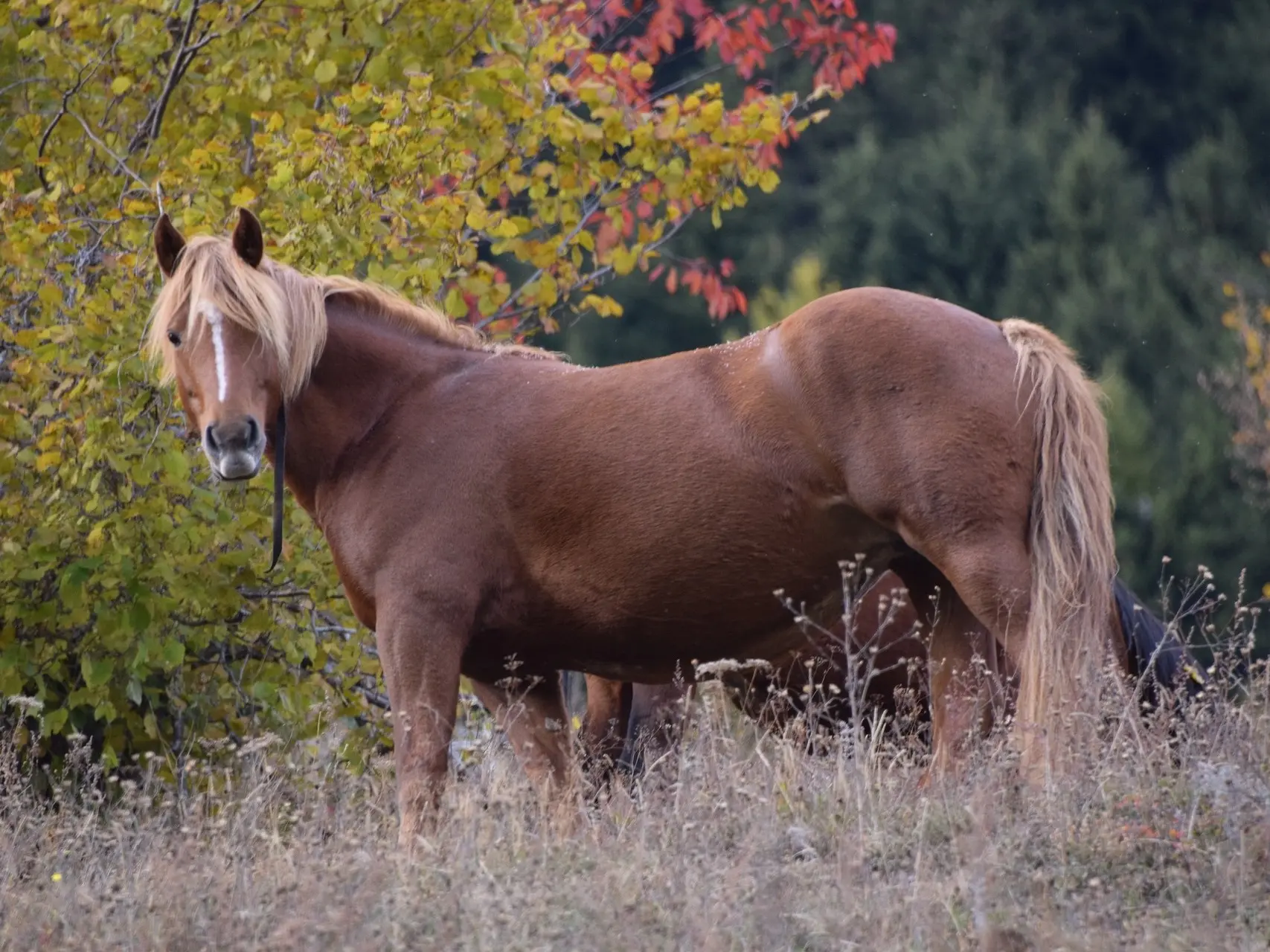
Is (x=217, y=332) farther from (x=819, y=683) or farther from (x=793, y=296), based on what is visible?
(x=793, y=296)

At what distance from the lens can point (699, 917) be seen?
11.9 feet

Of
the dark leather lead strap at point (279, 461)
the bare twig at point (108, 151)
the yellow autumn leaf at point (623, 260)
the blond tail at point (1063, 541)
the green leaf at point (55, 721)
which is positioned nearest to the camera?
the blond tail at point (1063, 541)

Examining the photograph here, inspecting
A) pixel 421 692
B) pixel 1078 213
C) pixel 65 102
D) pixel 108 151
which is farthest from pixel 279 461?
pixel 1078 213

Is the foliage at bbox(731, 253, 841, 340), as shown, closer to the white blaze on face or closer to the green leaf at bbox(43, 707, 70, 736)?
the green leaf at bbox(43, 707, 70, 736)

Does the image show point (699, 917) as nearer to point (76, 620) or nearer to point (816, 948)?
point (816, 948)

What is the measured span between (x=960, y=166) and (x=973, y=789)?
654 inches

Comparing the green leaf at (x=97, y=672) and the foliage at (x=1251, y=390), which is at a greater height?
the green leaf at (x=97, y=672)

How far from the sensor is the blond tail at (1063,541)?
4.82 metres

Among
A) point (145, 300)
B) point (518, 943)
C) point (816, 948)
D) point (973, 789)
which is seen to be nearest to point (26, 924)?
point (518, 943)

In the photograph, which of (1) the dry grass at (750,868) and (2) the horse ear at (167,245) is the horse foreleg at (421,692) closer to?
(1) the dry grass at (750,868)

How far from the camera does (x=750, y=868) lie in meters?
3.89

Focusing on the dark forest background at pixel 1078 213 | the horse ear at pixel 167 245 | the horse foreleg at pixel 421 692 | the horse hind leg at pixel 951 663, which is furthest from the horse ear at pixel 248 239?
the dark forest background at pixel 1078 213

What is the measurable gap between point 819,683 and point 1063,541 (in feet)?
5.23

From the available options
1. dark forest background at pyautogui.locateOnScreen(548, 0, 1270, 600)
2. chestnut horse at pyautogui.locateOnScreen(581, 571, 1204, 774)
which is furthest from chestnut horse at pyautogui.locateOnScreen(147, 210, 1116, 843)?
dark forest background at pyautogui.locateOnScreen(548, 0, 1270, 600)
